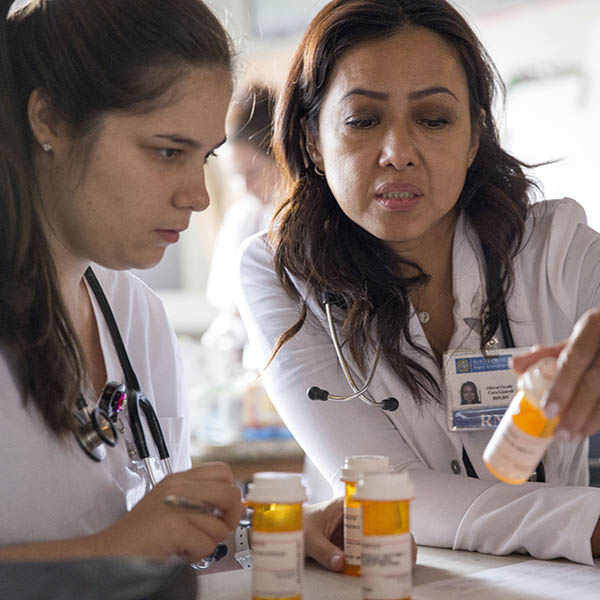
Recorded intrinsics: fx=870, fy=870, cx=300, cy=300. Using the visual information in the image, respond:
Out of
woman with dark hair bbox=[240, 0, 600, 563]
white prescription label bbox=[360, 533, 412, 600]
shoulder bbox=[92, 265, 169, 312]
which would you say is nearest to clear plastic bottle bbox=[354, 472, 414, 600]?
white prescription label bbox=[360, 533, 412, 600]

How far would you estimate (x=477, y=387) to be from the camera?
4.98ft

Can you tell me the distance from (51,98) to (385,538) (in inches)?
28.8

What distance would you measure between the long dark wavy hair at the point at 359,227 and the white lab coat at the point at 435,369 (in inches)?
1.1

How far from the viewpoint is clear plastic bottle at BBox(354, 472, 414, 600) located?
927 mm

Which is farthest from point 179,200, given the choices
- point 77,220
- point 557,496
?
point 557,496

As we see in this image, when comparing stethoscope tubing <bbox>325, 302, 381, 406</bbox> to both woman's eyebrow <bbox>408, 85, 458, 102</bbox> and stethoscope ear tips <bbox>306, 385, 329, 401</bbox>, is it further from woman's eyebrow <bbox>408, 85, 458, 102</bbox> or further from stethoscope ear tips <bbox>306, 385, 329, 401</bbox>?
woman's eyebrow <bbox>408, 85, 458, 102</bbox>

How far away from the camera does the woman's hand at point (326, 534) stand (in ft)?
3.88

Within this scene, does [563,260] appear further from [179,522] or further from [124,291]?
[179,522]

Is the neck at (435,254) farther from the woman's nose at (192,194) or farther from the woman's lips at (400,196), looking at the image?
the woman's nose at (192,194)

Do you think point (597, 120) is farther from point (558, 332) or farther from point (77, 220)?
point (77, 220)

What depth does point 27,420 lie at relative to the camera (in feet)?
3.68

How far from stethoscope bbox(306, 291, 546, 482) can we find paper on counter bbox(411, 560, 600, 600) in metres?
0.29

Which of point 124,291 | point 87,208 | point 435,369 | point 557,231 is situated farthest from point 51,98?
point 557,231

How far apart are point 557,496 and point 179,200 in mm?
Answer: 700
